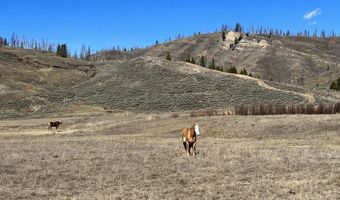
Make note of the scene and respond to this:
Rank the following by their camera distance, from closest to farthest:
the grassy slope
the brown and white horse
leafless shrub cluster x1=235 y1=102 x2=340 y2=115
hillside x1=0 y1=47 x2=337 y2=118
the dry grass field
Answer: the dry grass field → the brown and white horse → leafless shrub cluster x1=235 y1=102 x2=340 y2=115 → hillside x1=0 y1=47 x2=337 y2=118 → the grassy slope

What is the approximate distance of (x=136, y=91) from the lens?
9225 cm

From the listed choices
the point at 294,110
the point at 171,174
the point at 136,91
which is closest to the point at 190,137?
the point at 171,174

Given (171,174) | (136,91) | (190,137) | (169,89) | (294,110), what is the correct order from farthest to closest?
1. (136,91)
2. (169,89)
3. (294,110)
4. (190,137)
5. (171,174)

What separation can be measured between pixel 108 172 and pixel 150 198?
5.23 metres

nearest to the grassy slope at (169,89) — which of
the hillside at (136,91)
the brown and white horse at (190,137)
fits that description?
the hillside at (136,91)

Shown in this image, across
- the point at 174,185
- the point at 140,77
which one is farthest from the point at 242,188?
the point at 140,77

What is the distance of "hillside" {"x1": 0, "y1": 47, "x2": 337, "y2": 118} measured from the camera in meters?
81.6

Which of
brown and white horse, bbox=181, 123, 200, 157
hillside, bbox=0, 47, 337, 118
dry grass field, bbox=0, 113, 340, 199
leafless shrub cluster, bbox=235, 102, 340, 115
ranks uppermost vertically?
hillside, bbox=0, 47, 337, 118

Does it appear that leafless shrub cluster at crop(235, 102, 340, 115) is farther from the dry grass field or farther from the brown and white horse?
the brown and white horse

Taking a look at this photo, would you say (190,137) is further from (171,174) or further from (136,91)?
(136,91)

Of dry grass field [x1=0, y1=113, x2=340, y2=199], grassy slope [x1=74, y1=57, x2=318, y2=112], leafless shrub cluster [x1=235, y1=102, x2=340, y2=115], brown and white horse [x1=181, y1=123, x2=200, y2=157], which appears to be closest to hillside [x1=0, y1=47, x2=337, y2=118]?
grassy slope [x1=74, y1=57, x2=318, y2=112]

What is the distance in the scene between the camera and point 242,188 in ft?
47.1

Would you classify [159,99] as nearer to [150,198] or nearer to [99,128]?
[99,128]

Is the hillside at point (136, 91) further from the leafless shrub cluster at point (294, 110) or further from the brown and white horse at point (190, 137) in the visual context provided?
the brown and white horse at point (190, 137)
